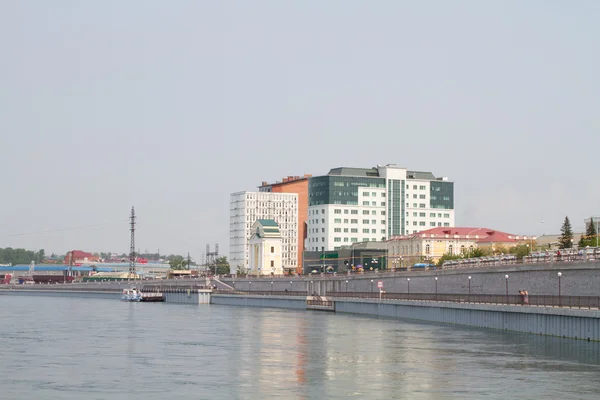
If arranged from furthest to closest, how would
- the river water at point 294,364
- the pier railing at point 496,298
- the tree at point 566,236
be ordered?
the tree at point 566,236
the pier railing at point 496,298
the river water at point 294,364

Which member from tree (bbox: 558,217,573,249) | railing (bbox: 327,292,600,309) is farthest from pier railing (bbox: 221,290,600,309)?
tree (bbox: 558,217,573,249)

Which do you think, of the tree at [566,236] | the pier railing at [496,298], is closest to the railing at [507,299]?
the pier railing at [496,298]

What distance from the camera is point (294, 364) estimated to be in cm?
6856

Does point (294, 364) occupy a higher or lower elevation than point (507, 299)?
lower

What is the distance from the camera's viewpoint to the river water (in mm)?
54969

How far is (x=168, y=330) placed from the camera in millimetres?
105000

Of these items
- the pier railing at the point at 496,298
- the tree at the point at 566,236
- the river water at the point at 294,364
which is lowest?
the river water at the point at 294,364

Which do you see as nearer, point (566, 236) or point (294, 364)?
point (294, 364)

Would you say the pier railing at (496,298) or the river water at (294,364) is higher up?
the pier railing at (496,298)

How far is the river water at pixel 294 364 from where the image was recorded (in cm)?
5497

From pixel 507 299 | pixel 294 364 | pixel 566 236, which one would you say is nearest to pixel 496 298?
pixel 507 299

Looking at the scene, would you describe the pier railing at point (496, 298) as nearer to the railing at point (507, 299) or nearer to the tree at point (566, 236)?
the railing at point (507, 299)

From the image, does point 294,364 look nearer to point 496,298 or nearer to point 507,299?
point 507,299

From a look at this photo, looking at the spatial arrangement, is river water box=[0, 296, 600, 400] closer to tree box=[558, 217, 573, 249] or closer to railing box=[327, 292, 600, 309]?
railing box=[327, 292, 600, 309]
